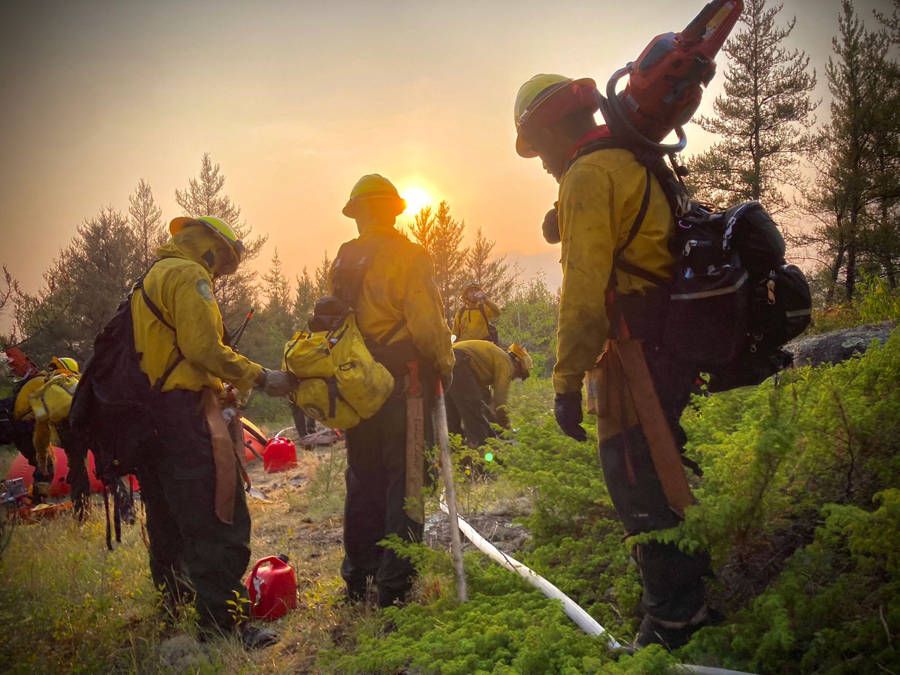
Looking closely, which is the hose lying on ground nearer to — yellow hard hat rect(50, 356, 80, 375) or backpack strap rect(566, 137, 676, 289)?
backpack strap rect(566, 137, 676, 289)

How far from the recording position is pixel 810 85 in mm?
21219

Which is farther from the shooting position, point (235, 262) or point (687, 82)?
point (235, 262)

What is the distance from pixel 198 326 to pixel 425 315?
135 centimetres

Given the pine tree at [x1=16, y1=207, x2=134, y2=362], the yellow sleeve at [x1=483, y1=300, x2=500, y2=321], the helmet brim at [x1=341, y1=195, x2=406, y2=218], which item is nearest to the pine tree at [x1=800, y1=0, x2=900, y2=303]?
the yellow sleeve at [x1=483, y1=300, x2=500, y2=321]

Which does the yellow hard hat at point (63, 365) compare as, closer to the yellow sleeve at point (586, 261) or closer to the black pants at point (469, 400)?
the black pants at point (469, 400)

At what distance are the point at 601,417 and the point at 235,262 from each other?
2.76 metres

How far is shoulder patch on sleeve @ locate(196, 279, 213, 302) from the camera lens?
3438mm

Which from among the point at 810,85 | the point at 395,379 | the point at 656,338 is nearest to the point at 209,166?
the point at 810,85

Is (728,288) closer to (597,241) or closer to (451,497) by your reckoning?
(597,241)

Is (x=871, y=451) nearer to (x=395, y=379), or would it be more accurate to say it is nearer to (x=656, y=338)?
(x=656, y=338)

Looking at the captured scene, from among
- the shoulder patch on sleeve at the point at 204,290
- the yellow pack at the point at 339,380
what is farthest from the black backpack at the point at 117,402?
the yellow pack at the point at 339,380

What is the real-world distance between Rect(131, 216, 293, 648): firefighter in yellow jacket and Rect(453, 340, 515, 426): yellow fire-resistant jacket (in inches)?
167

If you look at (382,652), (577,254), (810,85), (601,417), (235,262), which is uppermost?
(810,85)

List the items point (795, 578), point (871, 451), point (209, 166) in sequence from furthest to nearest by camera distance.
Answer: point (209, 166) → point (871, 451) → point (795, 578)
